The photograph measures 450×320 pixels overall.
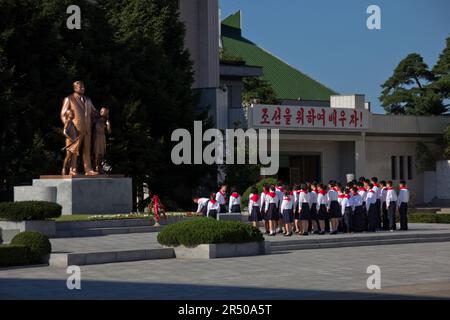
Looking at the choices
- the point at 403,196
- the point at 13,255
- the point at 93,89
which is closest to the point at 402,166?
the point at 93,89

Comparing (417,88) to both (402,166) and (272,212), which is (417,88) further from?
(272,212)

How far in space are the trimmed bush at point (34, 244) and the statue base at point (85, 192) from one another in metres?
9.29

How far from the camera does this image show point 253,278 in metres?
17.9

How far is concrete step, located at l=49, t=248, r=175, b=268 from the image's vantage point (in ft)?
67.3

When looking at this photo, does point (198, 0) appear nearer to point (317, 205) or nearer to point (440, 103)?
point (440, 103)

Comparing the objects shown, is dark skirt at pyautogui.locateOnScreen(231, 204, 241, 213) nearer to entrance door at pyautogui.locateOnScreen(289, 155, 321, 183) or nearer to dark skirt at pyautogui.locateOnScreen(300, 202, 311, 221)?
dark skirt at pyautogui.locateOnScreen(300, 202, 311, 221)

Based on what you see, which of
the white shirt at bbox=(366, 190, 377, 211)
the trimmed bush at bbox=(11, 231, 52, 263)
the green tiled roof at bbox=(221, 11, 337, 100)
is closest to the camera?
the trimmed bush at bbox=(11, 231, 52, 263)

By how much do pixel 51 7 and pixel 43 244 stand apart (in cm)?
1989

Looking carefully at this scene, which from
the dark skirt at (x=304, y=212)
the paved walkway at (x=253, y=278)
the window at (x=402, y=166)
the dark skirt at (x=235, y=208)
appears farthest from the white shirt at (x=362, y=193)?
the window at (x=402, y=166)

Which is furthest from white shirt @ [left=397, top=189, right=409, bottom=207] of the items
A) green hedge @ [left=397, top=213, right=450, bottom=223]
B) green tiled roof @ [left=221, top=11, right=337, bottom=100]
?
green tiled roof @ [left=221, top=11, right=337, bottom=100]

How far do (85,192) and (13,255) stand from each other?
1117 centimetres

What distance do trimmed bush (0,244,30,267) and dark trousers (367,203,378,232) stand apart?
12.3m

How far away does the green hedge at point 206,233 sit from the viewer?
72.0ft

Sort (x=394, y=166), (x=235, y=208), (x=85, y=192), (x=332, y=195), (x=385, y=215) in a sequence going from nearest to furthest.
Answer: (x=332, y=195)
(x=385, y=215)
(x=235, y=208)
(x=85, y=192)
(x=394, y=166)
